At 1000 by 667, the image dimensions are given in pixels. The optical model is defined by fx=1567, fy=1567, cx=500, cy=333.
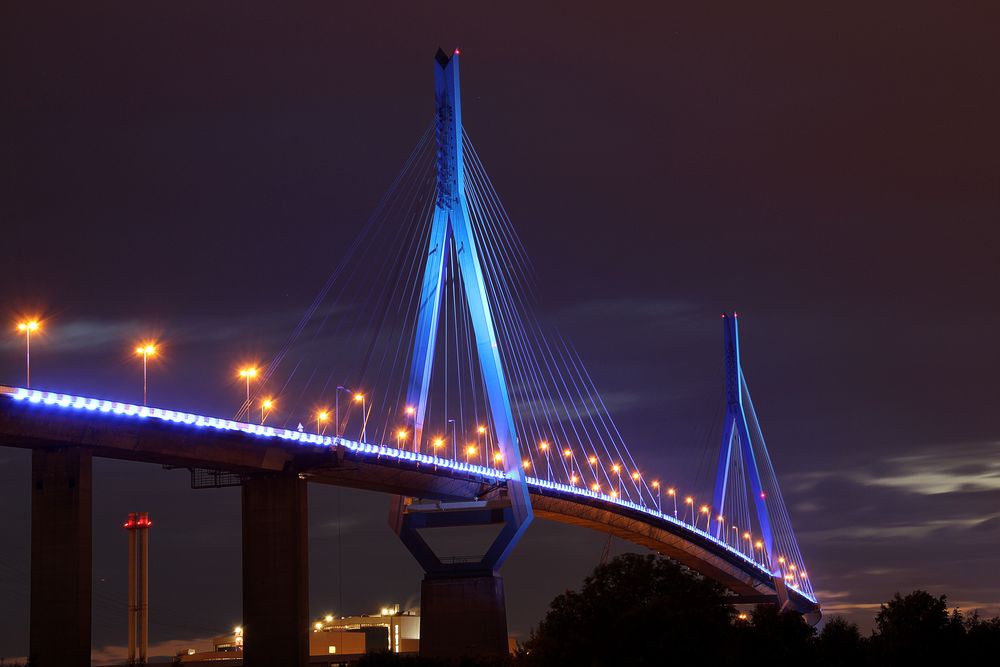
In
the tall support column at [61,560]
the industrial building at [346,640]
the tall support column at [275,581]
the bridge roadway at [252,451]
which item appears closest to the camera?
the tall support column at [61,560]

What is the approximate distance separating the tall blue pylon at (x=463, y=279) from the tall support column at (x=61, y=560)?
23426 millimetres

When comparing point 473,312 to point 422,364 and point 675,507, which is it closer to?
point 422,364

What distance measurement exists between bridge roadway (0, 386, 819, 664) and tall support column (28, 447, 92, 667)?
1.02 m

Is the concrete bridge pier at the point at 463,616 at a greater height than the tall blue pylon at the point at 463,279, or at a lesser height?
lesser

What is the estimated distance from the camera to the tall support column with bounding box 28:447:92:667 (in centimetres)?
5453

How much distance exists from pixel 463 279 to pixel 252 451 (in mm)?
13515

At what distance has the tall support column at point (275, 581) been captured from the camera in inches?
2763

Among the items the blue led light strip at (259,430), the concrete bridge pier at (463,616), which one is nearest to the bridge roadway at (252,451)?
the blue led light strip at (259,430)

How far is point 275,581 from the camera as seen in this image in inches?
2788

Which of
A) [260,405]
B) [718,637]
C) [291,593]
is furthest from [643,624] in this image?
[260,405]

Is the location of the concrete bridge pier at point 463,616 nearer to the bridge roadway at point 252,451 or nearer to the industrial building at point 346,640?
the bridge roadway at point 252,451

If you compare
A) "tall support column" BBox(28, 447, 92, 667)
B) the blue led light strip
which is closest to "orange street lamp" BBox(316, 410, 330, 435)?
the blue led light strip

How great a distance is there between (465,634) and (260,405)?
17.3 meters

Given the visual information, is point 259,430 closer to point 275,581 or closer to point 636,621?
Result: point 275,581
